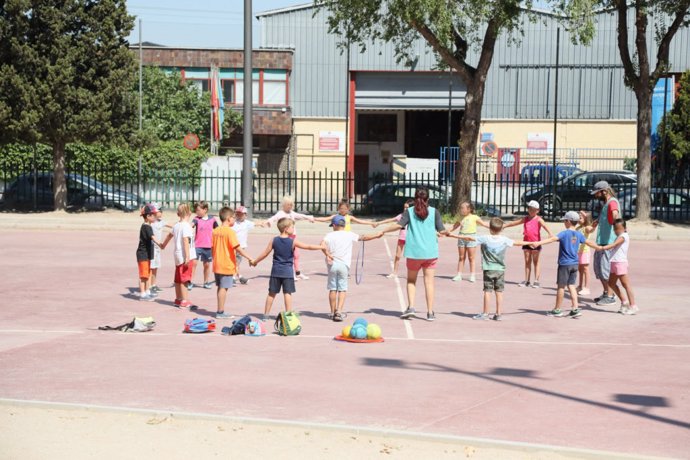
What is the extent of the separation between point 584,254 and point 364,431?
8688mm

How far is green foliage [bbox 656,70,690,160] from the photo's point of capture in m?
42.3

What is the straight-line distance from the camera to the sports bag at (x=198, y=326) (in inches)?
490

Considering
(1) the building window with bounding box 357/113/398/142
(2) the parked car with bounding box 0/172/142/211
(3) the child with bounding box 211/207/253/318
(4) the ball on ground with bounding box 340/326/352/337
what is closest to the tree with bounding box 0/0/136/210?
(2) the parked car with bounding box 0/172/142/211

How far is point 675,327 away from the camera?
523 inches

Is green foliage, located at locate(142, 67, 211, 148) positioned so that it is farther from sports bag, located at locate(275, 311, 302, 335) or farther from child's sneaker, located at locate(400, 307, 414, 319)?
sports bag, located at locate(275, 311, 302, 335)

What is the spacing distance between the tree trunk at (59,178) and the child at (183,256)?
57.4ft

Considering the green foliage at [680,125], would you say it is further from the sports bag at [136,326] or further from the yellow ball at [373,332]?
the sports bag at [136,326]

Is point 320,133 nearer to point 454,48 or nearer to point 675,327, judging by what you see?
point 454,48

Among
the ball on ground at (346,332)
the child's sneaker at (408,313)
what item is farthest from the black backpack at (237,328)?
the child's sneaker at (408,313)

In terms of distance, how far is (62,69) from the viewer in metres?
29.2

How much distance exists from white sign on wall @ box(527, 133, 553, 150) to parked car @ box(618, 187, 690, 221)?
1747cm

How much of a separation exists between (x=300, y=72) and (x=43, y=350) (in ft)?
132

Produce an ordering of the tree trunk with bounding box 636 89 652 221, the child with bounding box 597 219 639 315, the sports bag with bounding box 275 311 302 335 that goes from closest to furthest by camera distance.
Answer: the sports bag with bounding box 275 311 302 335 → the child with bounding box 597 219 639 315 → the tree trunk with bounding box 636 89 652 221

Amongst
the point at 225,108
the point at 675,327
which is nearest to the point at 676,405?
the point at 675,327
